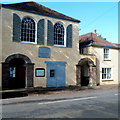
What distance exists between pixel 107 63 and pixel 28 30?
11.7 m

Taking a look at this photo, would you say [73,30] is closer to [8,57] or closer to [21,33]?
[21,33]

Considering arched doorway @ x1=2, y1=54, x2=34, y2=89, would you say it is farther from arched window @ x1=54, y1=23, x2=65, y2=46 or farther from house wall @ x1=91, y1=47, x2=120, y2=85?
house wall @ x1=91, y1=47, x2=120, y2=85

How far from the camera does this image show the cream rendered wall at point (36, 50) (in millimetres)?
14797

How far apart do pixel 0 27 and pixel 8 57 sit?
112 inches

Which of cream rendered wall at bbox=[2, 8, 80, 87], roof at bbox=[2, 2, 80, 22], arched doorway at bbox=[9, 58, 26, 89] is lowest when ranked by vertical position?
arched doorway at bbox=[9, 58, 26, 89]

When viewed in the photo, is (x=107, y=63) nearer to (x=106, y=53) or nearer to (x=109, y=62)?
(x=109, y=62)

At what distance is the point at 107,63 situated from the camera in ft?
70.7

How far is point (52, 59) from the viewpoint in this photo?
55.9 ft

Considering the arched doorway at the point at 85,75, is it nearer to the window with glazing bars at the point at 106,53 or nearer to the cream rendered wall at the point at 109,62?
the cream rendered wall at the point at 109,62

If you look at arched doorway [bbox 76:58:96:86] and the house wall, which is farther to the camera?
the house wall

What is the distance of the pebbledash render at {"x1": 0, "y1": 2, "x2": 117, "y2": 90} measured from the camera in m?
14.9

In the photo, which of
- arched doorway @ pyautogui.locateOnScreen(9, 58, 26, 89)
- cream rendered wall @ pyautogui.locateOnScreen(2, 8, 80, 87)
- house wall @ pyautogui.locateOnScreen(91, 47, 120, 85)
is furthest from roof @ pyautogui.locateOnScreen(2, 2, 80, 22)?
arched doorway @ pyautogui.locateOnScreen(9, 58, 26, 89)

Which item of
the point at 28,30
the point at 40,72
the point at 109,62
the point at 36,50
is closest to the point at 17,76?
the point at 40,72

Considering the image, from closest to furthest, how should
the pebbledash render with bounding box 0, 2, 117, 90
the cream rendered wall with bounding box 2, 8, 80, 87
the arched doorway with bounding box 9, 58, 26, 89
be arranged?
the cream rendered wall with bounding box 2, 8, 80, 87 → the pebbledash render with bounding box 0, 2, 117, 90 → the arched doorway with bounding box 9, 58, 26, 89
